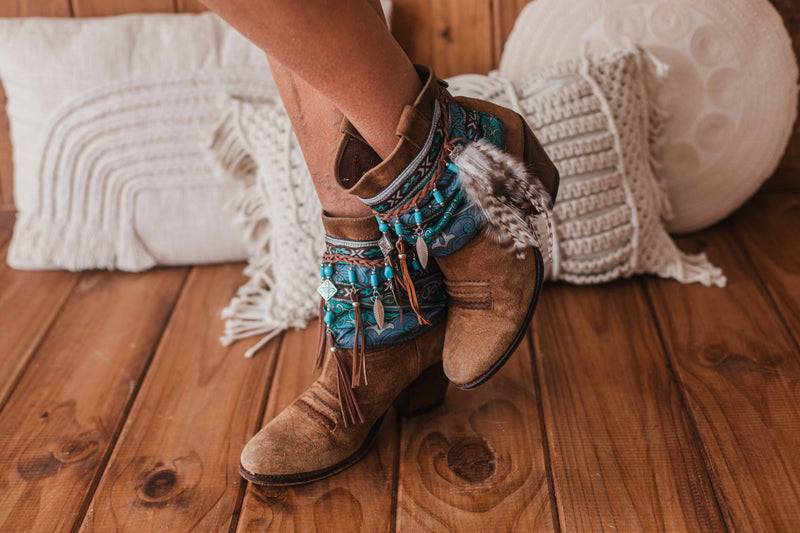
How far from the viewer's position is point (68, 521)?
0.80 meters

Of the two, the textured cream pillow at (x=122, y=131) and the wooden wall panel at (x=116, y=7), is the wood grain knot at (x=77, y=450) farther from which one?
the wooden wall panel at (x=116, y=7)

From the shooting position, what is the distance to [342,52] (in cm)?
64

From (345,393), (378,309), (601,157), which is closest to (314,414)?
(345,393)

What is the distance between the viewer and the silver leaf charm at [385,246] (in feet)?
2.45

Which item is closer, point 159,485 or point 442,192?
point 442,192

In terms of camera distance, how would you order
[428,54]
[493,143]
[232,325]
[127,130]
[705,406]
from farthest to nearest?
[428,54] → [127,130] → [232,325] → [705,406] → [493,143]

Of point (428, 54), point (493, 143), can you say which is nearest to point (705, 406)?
point (493, 143)

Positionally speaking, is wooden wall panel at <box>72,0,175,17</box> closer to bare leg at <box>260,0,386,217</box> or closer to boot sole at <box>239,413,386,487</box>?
bare leg at <box>260,0,386,217</box>

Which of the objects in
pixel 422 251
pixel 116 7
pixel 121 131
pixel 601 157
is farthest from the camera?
pixel 116 7

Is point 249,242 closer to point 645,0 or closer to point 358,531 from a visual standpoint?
point 358,531

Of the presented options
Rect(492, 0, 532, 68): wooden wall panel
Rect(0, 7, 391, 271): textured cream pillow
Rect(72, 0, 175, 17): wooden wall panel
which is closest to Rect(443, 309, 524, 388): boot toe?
Rect(0, 7, 391, 271): textured cream pillow

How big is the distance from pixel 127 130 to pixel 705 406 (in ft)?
3.20

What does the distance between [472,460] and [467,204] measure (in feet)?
1.01

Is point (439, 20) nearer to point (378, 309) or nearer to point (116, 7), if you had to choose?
point (116, 7)
